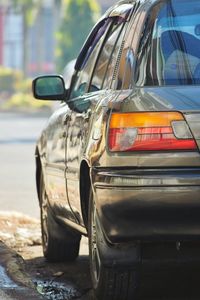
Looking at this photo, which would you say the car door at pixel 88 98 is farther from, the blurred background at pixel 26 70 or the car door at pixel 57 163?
the blurred background at pixel 26 70

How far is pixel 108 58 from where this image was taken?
608cm

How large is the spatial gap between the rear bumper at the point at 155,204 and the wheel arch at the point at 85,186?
2.35ft

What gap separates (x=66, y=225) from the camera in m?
6.82

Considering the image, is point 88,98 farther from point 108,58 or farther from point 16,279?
point 16,279

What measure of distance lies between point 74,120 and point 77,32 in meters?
67.8

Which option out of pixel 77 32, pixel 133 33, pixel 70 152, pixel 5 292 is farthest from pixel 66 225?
pixel 77 32

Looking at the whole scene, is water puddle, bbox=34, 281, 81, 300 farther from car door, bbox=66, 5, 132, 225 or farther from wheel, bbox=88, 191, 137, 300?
wheel, bbox=88, 191, 137, 300

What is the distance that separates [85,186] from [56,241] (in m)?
1.53

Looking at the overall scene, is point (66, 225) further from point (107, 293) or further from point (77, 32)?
point (77, 32)

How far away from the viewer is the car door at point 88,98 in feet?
19.2

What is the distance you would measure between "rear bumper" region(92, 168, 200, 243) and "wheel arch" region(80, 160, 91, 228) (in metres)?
0.72

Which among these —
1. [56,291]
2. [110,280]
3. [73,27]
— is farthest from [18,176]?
[73,27]

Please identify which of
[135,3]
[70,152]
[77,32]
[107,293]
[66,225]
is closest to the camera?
[107,293]

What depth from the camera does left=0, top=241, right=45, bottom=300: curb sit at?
5.43 m
